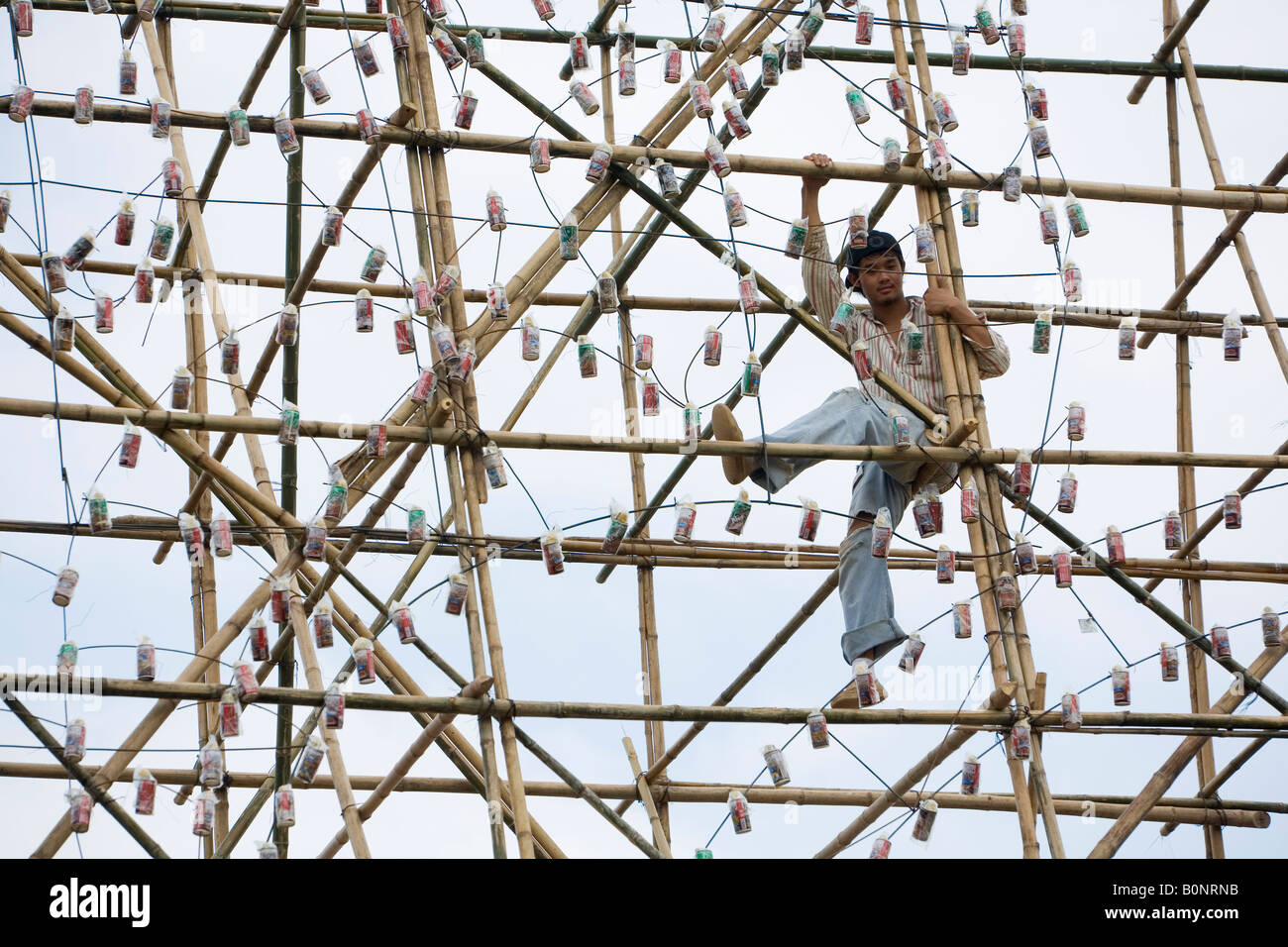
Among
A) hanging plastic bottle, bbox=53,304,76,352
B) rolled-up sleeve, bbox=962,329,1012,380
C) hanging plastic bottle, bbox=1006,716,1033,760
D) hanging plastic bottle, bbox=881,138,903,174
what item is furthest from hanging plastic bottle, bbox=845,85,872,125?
hanging plastic bottle, bbox=53,304,76,352

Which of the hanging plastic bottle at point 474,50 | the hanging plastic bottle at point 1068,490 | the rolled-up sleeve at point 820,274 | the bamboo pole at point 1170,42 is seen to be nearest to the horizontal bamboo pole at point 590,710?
the hanging plastic bottle at point 1068,490

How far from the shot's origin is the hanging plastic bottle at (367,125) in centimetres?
662

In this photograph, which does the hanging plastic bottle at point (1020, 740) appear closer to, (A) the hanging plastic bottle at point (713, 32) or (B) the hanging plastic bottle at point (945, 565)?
(B) the hanging plastic bottle at point (945, 565)

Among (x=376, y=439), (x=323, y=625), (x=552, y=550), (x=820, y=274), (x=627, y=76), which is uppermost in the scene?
(x=627, y=76)

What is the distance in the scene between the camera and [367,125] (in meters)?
6.64

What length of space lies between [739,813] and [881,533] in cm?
106

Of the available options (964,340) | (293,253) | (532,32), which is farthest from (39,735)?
(532,32)

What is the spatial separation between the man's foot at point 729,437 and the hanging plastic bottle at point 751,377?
0.32 feet

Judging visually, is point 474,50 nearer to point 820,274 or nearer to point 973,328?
point 820,274

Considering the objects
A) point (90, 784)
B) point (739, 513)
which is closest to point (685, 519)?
point (739, 513)
